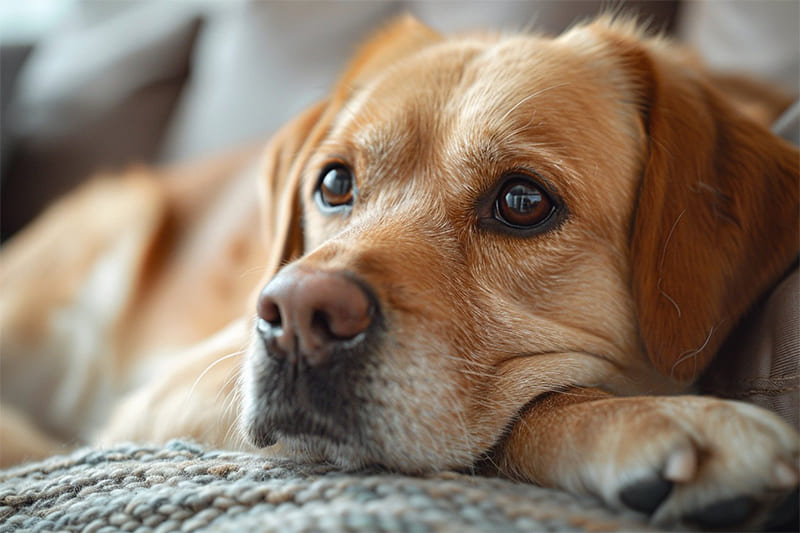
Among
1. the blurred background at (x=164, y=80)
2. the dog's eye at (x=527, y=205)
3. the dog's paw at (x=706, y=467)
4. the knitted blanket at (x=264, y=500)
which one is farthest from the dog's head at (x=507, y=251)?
the blurred background at (x=164, y=80)

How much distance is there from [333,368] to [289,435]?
155 millimetres

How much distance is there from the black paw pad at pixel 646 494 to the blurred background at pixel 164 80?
7.59 feet

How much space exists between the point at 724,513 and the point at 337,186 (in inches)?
42.7

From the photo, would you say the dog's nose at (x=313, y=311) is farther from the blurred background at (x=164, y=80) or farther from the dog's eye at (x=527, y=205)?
the blurred background at (x=164, y=80)

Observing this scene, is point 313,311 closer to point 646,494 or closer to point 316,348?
point 316,348

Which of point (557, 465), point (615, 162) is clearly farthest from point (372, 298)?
point (615, 162)

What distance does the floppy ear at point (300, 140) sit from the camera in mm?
1800

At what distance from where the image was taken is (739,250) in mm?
1341

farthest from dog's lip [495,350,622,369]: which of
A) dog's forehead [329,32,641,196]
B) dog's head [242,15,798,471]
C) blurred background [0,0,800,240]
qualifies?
blurred background [0,0,800,240]

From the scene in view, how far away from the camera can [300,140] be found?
A: 198 cm

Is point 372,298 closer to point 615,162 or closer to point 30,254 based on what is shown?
point 615,162

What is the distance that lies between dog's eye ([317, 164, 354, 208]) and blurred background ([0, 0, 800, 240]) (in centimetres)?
149

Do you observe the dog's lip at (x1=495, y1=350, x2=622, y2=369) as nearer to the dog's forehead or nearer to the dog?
the dog

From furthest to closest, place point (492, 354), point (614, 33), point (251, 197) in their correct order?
point (251, 197), point (614, 33), point (492, 354)
